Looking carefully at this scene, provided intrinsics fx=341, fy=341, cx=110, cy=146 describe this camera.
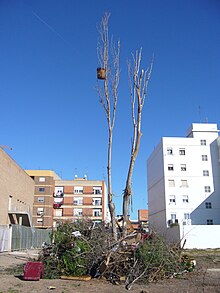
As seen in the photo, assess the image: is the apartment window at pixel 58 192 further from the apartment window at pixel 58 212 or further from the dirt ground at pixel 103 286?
the dirt ground at pixel 103 286

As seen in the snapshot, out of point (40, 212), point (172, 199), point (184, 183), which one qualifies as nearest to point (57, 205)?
point (40, 212)

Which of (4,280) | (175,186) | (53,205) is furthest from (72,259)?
(53,205)

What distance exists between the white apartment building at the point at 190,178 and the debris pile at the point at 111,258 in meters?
35.2

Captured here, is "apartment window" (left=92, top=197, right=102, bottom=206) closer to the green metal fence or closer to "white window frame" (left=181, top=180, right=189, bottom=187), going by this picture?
"white window frame" (left=181, top=180, right=189, bottom=187)

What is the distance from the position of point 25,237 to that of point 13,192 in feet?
37.2

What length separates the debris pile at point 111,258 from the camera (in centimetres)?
1136

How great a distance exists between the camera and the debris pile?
11359mm

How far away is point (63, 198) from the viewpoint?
72.3 meters

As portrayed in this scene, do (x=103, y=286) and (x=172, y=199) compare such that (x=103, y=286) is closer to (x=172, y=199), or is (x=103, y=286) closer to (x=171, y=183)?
(x=172, y=199)

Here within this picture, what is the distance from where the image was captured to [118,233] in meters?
14.2

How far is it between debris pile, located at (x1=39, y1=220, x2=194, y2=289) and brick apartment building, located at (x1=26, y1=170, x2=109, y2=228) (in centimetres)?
5639

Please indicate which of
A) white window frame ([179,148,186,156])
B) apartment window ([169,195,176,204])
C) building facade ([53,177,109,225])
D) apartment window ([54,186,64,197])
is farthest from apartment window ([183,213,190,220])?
apartment window ([54,186,64,197])

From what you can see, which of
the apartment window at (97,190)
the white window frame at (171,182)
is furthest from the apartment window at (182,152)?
the apartment window at (97,190)

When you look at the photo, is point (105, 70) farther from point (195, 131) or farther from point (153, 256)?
point (195, 131)
